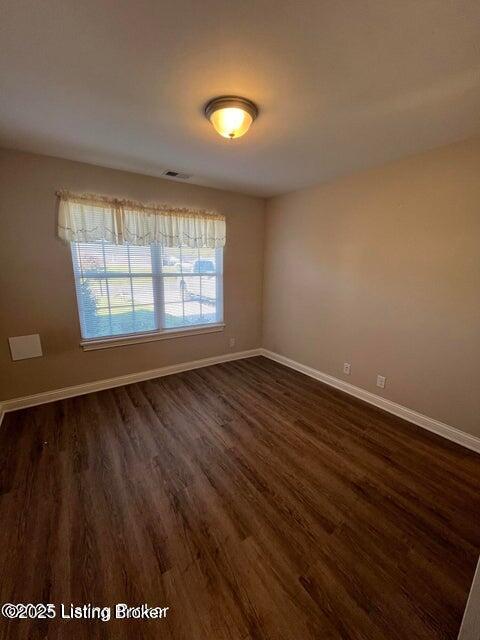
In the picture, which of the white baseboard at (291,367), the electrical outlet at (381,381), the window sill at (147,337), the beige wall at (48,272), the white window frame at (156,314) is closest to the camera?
the white baseboard at (291,367)

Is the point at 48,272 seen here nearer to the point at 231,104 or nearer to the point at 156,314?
the point at 156,314

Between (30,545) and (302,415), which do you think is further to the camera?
(302,415)

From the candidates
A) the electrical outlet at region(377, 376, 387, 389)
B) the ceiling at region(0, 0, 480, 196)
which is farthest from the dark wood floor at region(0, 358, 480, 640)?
the ceiling at region(0, 0, 480, 196)

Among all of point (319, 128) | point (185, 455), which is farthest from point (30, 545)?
point (319, 128)

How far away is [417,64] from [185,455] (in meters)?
2.73

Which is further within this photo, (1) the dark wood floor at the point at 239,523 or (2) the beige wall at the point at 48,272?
(2) the beige wall at the point at 48,272

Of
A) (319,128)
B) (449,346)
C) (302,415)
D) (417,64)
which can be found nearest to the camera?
(417,64)

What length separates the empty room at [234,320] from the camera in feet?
3.64

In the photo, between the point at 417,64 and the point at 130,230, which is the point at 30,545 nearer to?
the point at 130,230

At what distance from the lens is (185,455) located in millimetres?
2012

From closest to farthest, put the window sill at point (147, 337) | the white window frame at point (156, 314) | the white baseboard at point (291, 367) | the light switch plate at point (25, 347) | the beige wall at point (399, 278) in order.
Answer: the beige wall at point (399, 278) < the white baseboard at point (291, 367) < the light switch plate at point (25, 347) < the white window frame at point (156, 314) < the window sill at point (147, 337)

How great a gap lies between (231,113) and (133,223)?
5.74 ft

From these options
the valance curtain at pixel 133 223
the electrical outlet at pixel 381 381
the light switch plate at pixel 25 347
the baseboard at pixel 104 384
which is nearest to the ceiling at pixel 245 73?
the valance curtain at pixel 133 223

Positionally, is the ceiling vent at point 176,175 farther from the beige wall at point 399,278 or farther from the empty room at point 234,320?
the beige wall at point 399,278
